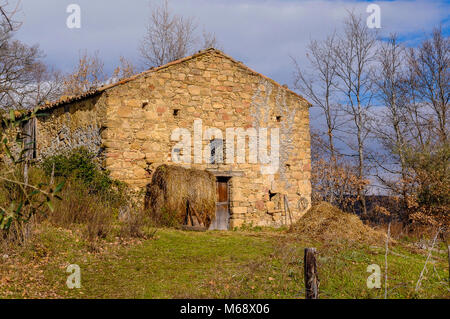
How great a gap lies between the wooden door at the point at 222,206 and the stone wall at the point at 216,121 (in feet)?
0.61

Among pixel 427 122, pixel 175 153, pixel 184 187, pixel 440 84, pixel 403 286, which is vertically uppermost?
pixel 440 84

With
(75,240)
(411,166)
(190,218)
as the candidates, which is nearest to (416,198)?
(411,166)

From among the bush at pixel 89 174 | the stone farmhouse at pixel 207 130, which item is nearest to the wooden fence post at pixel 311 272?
the bush at pixel 89 174

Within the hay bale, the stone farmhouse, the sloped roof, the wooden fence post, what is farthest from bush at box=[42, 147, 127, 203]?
the wooden fence post

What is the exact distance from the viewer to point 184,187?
1216cm

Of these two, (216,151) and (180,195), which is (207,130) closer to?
(216,151)

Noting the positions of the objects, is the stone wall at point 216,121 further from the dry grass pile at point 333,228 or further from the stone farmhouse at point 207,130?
the dry grass pile at point 333,228

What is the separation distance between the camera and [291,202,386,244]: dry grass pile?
35.2ft

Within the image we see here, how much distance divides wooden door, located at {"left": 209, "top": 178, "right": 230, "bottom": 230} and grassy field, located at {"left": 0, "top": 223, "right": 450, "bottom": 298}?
3565mm

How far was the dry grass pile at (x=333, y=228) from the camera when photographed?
422 inches

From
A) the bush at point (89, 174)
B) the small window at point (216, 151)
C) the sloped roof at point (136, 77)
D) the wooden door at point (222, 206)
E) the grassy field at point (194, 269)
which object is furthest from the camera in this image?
the wooden door at point (222, 206)

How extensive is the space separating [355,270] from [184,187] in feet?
18.3

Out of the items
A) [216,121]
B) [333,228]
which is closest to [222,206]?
[216,121]
